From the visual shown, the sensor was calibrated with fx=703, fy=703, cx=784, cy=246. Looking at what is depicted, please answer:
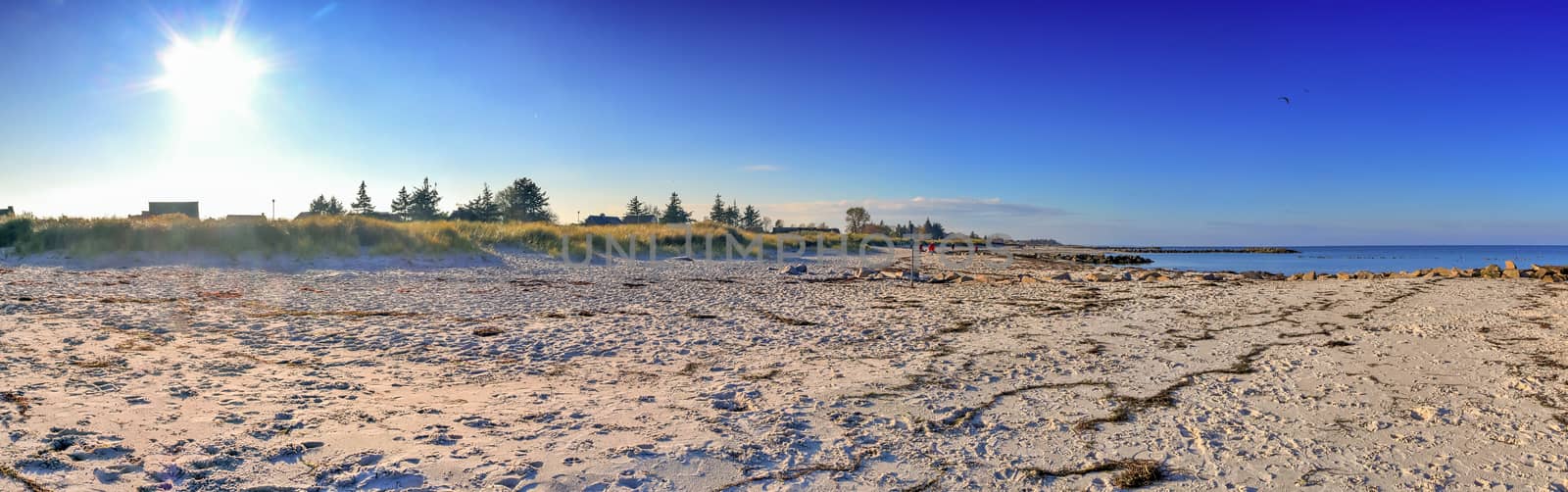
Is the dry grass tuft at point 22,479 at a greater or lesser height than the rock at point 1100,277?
lesser

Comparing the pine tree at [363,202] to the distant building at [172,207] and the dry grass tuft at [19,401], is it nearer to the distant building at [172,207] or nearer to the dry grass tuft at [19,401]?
the distant building at [172,207]

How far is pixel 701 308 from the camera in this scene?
27.2 ft

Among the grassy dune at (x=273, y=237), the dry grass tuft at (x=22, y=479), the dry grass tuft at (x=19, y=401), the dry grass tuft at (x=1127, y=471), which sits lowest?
the dry grass tuft at (x=1127, y=471)

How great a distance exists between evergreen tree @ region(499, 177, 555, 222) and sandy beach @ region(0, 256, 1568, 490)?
5603 cm

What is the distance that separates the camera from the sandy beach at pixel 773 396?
2812 millimetres

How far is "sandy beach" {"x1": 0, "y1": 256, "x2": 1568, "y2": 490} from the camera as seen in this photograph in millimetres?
2812

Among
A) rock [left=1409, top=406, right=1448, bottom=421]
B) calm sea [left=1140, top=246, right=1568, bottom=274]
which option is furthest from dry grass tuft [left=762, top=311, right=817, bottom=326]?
calm sea [left=1140, top=246, right=1568, bottom=274]

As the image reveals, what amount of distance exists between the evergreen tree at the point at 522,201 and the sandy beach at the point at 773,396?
5603 centimetres

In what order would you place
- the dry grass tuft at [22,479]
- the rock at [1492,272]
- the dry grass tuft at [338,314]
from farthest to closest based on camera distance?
1. the rock at [1492,272]
2. the dry grass tuft at [338,314]
3. the dry grass tuft at [22,479]

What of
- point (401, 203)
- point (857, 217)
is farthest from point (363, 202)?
point (857, 217)

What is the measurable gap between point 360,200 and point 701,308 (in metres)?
70.4

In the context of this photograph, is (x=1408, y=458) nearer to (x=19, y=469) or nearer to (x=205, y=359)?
(x=19, y=469)

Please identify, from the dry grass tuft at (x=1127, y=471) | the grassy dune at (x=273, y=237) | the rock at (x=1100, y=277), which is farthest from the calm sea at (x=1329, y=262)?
the dry grass tuft at (x=1127, y=471)

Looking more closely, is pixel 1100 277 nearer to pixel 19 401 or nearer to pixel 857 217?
pixel 19 401
